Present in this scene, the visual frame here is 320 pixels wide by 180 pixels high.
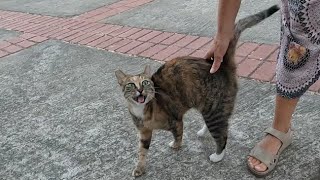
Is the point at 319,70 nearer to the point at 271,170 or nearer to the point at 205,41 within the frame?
the point at 271,170

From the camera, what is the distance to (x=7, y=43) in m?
5.10

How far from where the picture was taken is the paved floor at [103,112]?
268 cm

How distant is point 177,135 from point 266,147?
557mm

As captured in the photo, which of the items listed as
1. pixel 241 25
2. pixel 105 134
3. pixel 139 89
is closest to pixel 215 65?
pixel 241 25

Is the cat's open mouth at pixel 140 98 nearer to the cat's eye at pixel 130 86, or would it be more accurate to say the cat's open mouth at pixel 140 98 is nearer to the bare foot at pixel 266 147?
the cat's eye at pixel 130 86

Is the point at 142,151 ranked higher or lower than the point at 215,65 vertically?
lower

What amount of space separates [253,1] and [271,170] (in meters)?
3.25

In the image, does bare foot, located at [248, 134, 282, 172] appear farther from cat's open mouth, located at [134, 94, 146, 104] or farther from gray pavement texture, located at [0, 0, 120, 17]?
gray pavement texture, located at [0, 0, 120, 17]

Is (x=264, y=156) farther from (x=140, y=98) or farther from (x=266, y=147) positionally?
(x=140, y=98)

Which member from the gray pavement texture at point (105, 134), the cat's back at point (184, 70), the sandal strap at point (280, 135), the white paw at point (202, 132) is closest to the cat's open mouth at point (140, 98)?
the cat's back at point (184, 70)

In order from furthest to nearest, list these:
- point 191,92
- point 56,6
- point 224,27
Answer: point 56,6 → point 191,92 → point 224,27

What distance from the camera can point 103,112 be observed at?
11.1 ft

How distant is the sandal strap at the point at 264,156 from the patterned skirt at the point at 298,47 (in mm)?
384

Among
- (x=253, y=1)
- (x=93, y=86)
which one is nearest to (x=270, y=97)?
(x=93, y=86)
